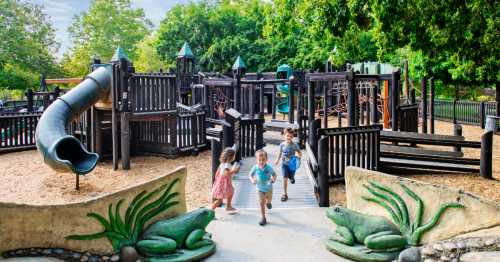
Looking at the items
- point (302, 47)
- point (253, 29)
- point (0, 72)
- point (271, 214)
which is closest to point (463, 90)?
point (302, 47)

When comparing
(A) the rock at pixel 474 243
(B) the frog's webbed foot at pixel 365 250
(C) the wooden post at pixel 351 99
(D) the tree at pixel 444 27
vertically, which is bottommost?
(B) the frog's webbed foot at pixel 365 250

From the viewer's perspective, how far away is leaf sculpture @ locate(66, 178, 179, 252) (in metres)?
5.66

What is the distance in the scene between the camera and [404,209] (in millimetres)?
6098

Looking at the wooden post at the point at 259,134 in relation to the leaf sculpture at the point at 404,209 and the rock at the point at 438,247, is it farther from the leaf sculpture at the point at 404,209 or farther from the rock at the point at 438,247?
the rock at the point at 438,247

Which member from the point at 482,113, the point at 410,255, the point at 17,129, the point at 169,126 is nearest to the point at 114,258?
the point at 410,255

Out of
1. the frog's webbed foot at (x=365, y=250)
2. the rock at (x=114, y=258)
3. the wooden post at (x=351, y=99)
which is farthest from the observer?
the wooden post at (x=351, y=99)

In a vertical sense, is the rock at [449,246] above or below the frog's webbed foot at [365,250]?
above

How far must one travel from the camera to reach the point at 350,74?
46.3 ft

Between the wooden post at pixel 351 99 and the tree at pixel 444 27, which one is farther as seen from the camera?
the wooden post at pixel 351 99

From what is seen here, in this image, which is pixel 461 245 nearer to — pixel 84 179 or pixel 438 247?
pixel 438 247

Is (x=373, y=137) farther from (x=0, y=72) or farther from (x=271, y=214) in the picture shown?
(x=0, y=72)

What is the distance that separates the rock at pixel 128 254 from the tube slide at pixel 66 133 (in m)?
5.54

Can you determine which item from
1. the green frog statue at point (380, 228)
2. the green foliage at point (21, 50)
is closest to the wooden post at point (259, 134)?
the green frog statue at point (380, 228)

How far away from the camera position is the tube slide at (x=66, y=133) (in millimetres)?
10844
